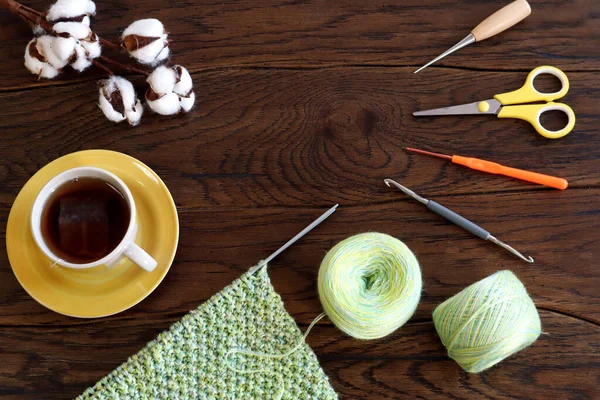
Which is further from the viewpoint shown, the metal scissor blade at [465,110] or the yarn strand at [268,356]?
the metal scissor blade at [465,110]

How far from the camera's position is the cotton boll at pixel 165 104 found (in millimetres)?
979

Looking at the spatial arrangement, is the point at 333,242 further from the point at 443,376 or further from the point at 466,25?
the point at 466,25

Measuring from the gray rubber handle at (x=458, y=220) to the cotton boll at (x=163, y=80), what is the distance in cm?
43

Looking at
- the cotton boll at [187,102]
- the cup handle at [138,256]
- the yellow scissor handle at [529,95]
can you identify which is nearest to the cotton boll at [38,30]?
the cotton boll at [187,102]

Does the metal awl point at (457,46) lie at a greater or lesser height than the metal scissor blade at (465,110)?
greater

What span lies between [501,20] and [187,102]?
518 mm

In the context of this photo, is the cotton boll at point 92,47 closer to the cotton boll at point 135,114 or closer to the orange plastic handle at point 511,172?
the cotton boll at point 135,114

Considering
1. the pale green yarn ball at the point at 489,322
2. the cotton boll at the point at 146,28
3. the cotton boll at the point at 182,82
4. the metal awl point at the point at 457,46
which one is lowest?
the pale green yarn ball at the point at 489,322

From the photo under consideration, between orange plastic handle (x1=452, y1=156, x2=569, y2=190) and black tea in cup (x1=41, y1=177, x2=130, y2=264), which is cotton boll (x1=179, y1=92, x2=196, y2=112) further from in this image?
orange plastic handle (x1=452, y1=156, x2=569, y2=190)

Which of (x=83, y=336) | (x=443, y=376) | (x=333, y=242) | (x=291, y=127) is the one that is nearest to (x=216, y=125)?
(x=291, y=127)

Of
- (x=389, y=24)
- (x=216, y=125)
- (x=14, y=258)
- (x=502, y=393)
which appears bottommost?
(x=502, y=393)

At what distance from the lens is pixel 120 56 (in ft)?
3.44

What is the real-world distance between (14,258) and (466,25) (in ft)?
2.62

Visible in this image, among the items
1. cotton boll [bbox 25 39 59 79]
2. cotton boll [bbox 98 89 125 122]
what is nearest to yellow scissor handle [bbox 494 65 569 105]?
cotton boll [bbox 98 89 125 122]
